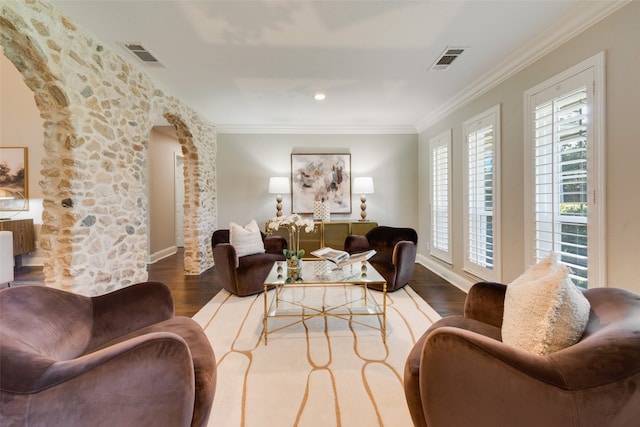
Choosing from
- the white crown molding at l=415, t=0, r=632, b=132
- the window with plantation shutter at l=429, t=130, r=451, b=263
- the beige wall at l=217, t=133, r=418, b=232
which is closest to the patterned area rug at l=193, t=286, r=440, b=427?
the window with plantation shutter at l=429, t=130, r=451, b=263

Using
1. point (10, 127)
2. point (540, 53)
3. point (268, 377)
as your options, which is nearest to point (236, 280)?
point (268, 377)

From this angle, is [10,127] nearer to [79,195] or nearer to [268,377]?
[79,195]

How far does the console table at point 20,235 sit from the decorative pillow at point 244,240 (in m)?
3.83

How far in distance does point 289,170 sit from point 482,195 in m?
3.17

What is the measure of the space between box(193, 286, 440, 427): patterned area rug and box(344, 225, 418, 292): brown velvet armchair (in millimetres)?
523

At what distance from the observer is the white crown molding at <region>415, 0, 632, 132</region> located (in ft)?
6.20

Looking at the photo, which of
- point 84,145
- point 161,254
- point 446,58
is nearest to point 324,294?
Answer: point 84,145

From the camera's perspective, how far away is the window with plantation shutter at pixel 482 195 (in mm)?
2980

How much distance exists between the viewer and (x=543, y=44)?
2324mm

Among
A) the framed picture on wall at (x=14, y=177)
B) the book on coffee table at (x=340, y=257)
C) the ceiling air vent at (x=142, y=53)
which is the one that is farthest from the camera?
the framed picture on wall at (x=14, y=177)

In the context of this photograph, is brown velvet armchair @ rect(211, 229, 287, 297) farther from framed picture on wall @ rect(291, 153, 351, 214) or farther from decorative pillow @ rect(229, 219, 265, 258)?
framed picture on wall @ rect(291, 153, 351, 214)

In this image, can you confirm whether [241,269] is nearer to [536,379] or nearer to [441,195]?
[536,379]

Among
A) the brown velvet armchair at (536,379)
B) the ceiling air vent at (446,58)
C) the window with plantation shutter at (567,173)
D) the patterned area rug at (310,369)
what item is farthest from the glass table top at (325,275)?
the ceiling air vent at (446,58)

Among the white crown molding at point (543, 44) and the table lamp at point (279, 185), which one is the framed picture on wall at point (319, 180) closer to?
the table lamp at point (279, 185)
